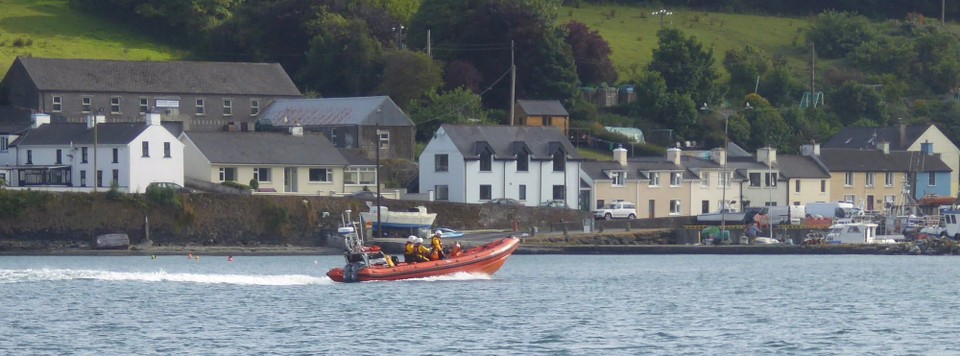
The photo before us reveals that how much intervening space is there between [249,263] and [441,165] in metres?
16.6

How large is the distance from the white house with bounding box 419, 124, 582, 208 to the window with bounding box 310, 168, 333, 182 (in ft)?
14.8

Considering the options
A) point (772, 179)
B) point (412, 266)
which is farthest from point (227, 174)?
point (412, 266)

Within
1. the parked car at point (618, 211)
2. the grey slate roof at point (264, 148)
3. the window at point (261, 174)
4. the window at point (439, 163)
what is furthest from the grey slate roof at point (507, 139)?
the window at point (261, 174)

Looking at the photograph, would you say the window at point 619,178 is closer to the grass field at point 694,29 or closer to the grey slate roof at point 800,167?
the grey slate roof at point 800,167

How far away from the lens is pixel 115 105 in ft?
306

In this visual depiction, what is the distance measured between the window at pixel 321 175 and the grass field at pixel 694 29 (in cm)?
3739

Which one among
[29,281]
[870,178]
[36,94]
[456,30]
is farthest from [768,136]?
[29,281]

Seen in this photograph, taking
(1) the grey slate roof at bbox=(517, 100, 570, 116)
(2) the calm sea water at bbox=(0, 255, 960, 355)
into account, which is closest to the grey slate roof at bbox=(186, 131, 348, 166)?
(2) the calm sea water at bbox=(0, 255, 960, 355)

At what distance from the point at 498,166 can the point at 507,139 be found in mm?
1789

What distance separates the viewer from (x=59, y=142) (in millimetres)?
80938

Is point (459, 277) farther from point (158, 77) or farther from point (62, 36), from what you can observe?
point (62, 36)

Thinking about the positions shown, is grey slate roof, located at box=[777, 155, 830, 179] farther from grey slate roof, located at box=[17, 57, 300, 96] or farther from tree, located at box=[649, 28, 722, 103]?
grey slate roof, located at box=[17, 57, 300, 96]

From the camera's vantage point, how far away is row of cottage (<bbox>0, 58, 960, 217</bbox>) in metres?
80.9

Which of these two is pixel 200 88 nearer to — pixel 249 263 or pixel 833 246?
pixel 249 263
